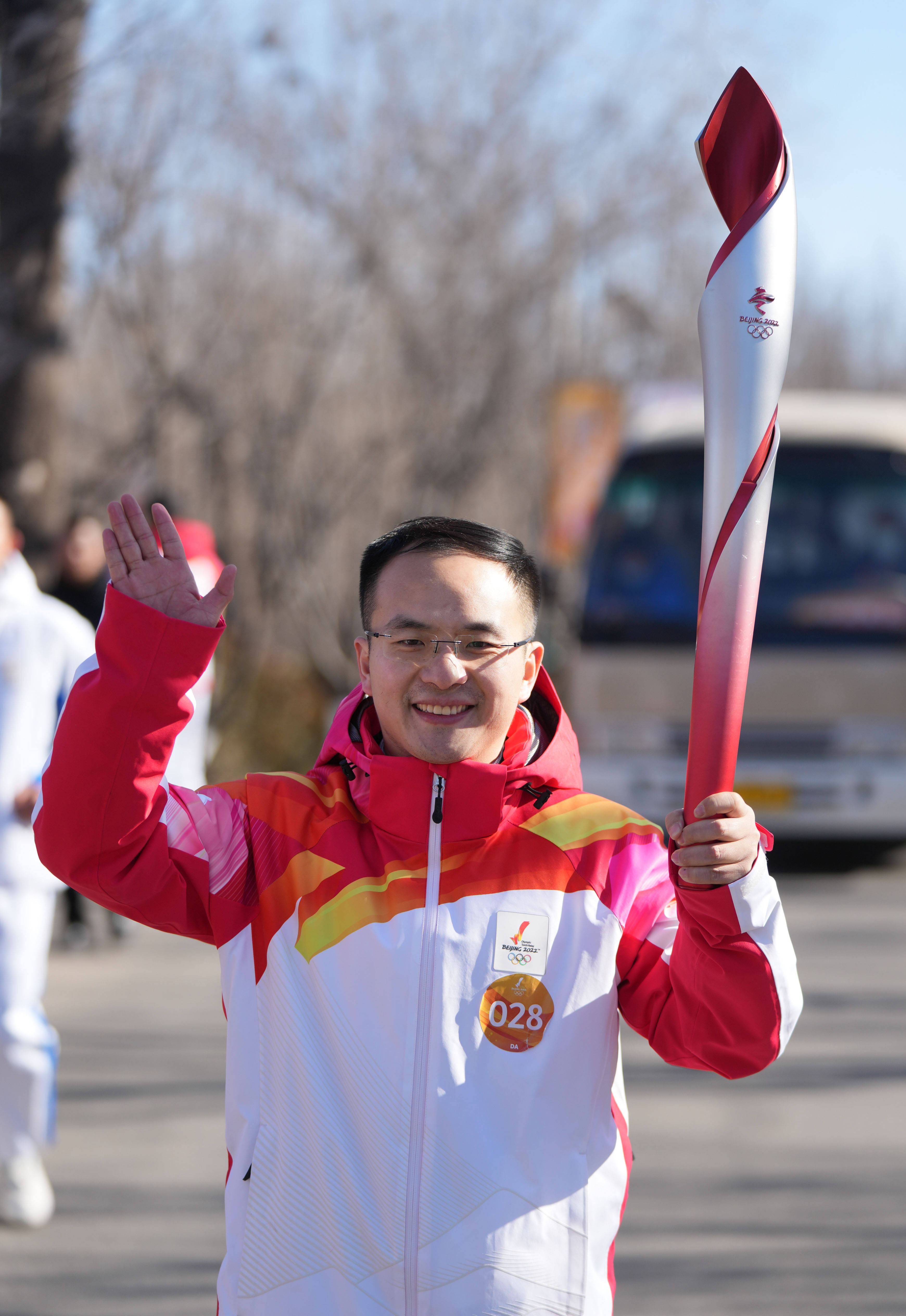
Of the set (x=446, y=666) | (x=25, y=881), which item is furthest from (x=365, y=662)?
(x=25, y=881)

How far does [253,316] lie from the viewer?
10.5 metres

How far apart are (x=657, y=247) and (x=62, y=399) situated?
23.1ft

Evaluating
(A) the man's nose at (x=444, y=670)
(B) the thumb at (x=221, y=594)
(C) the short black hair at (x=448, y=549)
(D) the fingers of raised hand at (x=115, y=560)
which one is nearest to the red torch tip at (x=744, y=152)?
(C) the short black hair at (x=448, y=549)

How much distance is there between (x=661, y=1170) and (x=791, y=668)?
4461 mm

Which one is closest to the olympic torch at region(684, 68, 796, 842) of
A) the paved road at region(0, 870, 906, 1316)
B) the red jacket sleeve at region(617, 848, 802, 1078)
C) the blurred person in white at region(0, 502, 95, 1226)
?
the red jacket sleeve at region(617, 848, 802, 1078)

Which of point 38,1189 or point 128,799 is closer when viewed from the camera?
point 128,799

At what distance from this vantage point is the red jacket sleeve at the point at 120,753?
1.83 metres

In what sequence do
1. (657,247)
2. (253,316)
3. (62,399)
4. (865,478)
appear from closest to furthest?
(62,399)
(865,478)
(253,316)
(657,247)

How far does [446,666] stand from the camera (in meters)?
1.91

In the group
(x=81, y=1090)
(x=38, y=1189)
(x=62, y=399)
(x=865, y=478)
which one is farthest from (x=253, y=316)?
(x=38, y=1189)

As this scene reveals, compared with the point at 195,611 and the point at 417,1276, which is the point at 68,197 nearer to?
the point at 195,611

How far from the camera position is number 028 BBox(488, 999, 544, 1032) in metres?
1.86

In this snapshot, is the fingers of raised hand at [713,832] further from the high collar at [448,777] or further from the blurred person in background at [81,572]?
the blurred person in background at [81,572]

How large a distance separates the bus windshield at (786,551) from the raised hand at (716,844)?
6731mm
